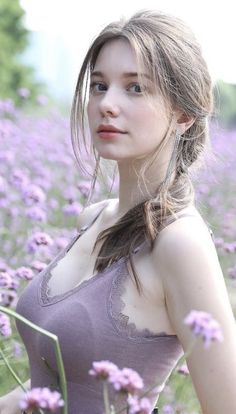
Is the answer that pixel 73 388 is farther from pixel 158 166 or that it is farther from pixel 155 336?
pixel 158 166

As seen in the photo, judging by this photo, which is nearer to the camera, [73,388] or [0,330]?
[73,388]

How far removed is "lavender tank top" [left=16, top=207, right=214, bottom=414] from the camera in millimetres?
1480

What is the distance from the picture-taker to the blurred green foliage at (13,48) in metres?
14.5

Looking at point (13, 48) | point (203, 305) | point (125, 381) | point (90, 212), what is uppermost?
point (125, 381)

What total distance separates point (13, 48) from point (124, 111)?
13978 millimetres

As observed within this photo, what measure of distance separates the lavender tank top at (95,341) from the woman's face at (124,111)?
19 centimetres

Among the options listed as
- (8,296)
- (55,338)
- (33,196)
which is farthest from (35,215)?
(55,338)

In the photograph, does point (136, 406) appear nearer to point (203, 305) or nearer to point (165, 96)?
point (203, 305)

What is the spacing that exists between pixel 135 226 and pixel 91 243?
16cm

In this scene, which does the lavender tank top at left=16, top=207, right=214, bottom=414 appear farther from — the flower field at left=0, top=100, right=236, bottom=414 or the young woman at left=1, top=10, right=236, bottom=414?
the flower field at left=0, top=100, right=236, bottom=414

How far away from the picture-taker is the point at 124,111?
5.05ft

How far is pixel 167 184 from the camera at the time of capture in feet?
5.32

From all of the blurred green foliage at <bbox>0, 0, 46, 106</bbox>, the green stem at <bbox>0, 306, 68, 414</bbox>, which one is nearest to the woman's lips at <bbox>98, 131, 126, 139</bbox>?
the green stem at <bbox>0, 306, 68, 414</bbox>

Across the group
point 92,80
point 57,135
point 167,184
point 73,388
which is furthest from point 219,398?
point 57,135
